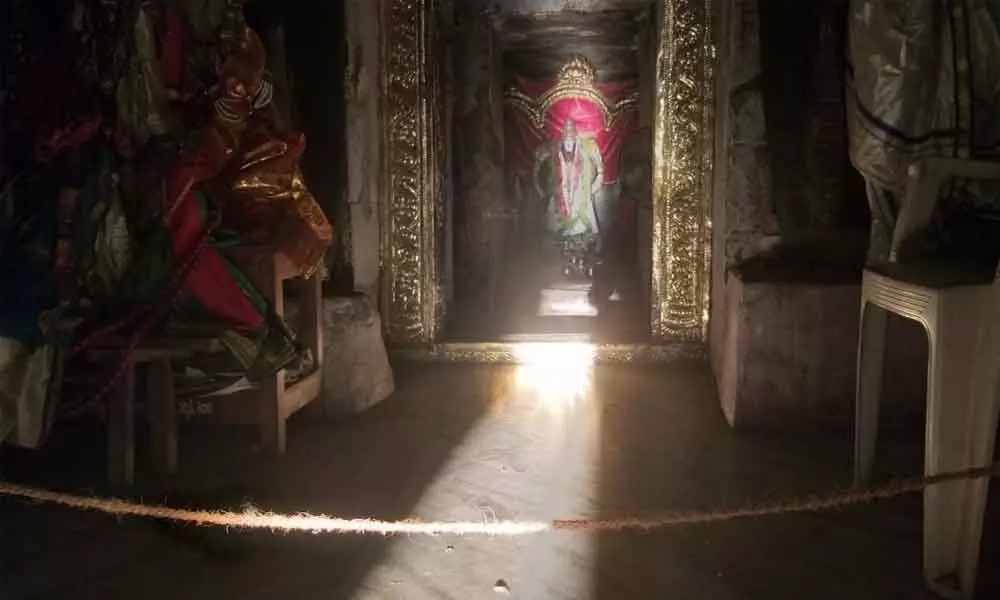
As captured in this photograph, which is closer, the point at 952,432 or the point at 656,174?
the point at 952,432

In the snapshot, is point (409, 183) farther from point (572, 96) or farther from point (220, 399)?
point (572, 96)

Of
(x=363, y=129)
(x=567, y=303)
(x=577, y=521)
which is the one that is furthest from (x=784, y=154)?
(x=567, y=303)

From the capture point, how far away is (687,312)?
191 inches

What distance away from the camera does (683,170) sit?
476cm

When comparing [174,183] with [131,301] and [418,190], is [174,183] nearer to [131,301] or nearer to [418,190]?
[131,301]

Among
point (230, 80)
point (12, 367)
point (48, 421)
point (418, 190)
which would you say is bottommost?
point (48, 421)

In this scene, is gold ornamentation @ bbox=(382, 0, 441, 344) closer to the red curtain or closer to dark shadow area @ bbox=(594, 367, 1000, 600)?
dark shadow area @ bbox=(594, 367, 1000, 600)

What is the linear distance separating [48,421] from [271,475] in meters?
0.75

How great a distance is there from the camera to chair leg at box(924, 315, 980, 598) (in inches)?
82.2

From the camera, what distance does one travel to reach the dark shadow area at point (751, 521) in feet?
7.20

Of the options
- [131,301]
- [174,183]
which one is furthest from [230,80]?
[131,301]

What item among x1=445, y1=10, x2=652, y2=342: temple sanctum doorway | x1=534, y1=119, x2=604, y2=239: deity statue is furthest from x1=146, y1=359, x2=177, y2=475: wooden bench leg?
x1=534, y1=119, x2=604, y2=239: deity statue

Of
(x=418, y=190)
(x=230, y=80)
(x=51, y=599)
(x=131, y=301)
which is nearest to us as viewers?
(x=51, y=599)

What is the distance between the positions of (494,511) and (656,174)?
264 cm
